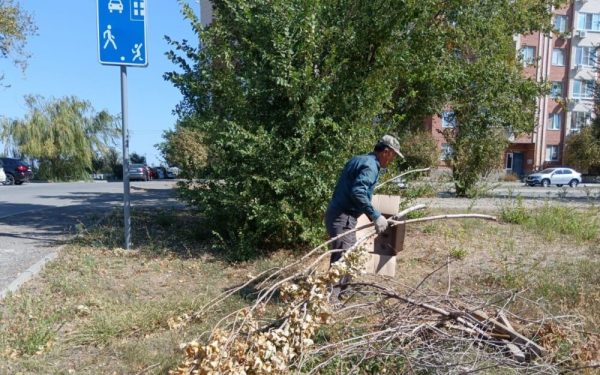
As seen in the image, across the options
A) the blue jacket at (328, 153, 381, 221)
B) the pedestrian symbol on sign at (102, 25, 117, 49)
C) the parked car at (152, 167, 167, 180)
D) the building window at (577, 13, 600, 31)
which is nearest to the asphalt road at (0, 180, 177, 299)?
the pedestrian symbol on sign at (102, 25, 117, 49)

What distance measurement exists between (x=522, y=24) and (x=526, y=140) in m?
35.2

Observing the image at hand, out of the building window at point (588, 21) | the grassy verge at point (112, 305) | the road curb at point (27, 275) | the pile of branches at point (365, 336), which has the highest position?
the building window at point (588, 21)

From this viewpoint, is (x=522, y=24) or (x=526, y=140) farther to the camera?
(x=526, y=140)

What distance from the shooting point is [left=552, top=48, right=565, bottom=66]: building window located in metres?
45.1

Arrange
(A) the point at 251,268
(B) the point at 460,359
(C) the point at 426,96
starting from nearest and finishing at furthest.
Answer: (B) the point at 460,359 → (A) the point at 251,268 → (C) the point at 426,96

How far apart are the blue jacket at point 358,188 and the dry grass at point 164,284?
1.42m

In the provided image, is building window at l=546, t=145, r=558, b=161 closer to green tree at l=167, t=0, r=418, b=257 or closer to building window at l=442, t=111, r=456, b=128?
building window at l=442, t=111, r=456, b=128

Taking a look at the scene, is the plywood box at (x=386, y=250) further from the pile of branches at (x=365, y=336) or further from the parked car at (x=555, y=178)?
the parked car at (x=555, y=178)

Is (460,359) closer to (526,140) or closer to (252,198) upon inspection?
(252,198)

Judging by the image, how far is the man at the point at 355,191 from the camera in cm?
423

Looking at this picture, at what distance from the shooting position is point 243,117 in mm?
6465

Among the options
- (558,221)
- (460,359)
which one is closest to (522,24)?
(558,221)

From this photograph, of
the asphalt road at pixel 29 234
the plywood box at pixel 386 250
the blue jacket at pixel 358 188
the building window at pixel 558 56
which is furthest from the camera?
the building window at pixel 558 56

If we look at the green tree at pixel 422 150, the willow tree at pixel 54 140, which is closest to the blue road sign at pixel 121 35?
the green tree at pixel 422 150
